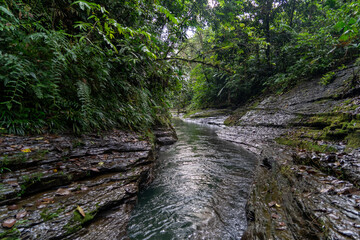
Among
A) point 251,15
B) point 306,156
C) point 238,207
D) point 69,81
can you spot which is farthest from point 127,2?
point 251,15

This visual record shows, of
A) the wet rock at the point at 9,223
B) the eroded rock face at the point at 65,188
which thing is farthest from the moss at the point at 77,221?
the wet rock at the point at 9,223

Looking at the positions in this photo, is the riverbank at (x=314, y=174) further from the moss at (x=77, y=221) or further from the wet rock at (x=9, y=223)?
the wet rock at (x=9, y=223)

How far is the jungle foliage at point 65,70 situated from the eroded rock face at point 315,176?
12.0 ft

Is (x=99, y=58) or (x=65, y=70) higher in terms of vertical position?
(x=99, y=58)

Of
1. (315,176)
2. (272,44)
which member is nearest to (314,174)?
(315,176)

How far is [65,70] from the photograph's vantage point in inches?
120

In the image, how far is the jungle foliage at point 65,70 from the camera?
7.58 ft

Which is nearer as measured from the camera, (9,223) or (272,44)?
(9,223)

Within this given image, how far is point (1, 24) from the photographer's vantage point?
2062 millimetres

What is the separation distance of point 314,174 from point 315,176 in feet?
0.32

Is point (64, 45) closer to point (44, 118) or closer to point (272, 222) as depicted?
point (44, 118)

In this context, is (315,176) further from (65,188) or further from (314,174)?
(65,188)

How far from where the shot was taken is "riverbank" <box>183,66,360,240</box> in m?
1.80

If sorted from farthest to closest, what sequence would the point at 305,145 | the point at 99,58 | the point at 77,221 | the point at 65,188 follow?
the point at 305,145 → the point at 99,58 → the point at 65,188 → the point at 77,221
